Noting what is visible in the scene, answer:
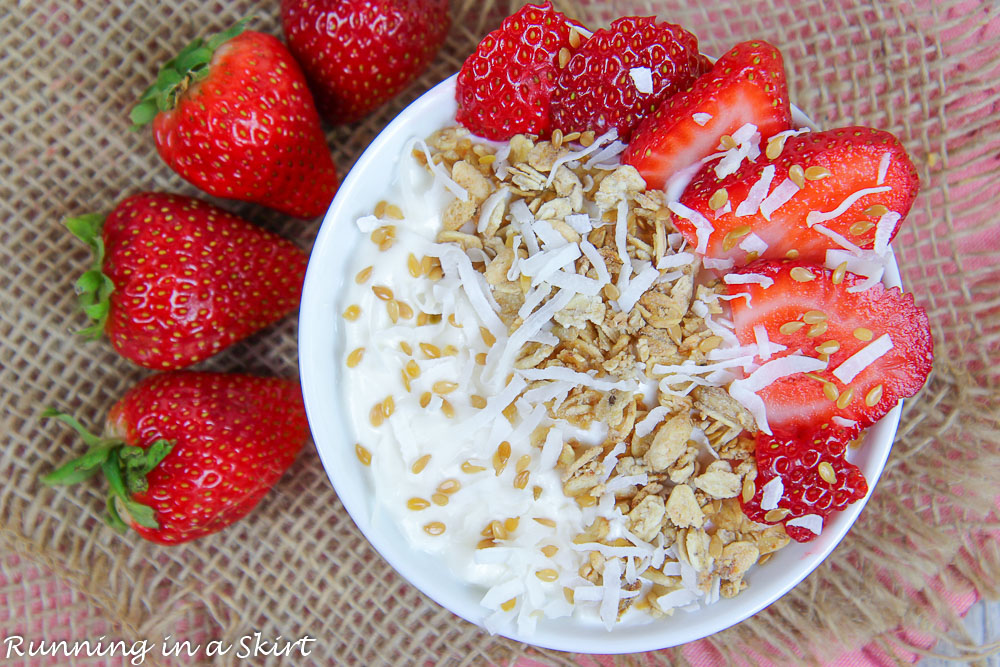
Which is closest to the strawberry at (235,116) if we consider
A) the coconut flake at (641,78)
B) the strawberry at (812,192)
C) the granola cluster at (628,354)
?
the granola cluster at (628,354)

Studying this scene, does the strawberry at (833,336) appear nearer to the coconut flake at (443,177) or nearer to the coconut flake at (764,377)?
the coconut flake at (764,377)

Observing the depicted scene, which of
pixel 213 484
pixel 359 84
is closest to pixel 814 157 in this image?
pixel 359 84

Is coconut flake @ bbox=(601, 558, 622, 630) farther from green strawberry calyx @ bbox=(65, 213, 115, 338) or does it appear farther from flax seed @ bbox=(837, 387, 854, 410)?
green strawberry calyx @ bbox=(65, 213, 115, 338)

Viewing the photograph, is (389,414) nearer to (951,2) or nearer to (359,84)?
(359,84)

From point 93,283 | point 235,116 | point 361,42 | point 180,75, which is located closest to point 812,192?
point 361,42

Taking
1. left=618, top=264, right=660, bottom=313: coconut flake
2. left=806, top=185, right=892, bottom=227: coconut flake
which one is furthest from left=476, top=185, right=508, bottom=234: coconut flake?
left=806, top=185, right=892, bottom=227: coconut flake

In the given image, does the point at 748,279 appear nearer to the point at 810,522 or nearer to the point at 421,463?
the point at 810,522
